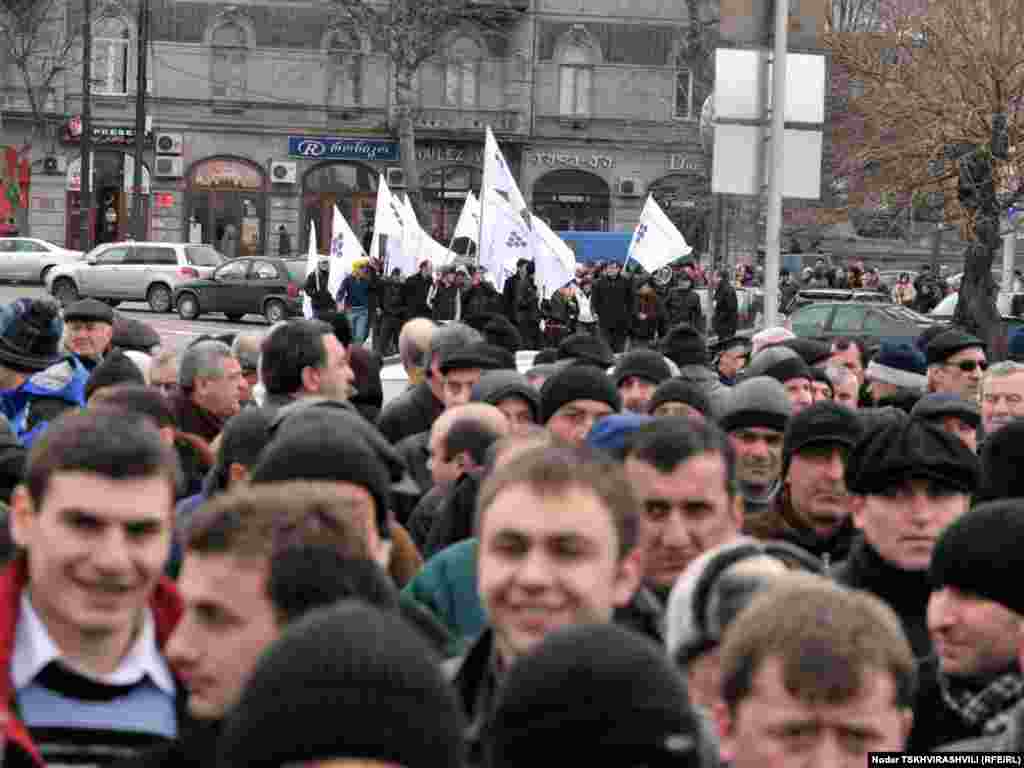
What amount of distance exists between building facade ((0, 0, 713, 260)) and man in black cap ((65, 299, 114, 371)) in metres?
44.7

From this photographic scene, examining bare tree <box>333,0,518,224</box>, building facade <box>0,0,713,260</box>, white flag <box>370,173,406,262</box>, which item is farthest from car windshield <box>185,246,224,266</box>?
white flag <box>370,173,406,262</box>

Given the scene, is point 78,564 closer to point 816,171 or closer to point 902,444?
point 902,444

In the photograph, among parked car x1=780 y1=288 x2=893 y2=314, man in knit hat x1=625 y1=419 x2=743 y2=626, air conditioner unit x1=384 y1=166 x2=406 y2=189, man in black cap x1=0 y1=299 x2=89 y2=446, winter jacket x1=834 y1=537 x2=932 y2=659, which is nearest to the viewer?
man in knit hat x1=625 y1=419 x2=743 y2=626

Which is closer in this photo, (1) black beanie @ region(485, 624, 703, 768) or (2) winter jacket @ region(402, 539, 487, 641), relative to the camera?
(1) black beanie @ region(485, 624, 703, 768)

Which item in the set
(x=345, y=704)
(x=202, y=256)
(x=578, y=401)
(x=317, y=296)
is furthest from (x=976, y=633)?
(x=202, y=256)

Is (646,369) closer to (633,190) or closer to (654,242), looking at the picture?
(654,242)

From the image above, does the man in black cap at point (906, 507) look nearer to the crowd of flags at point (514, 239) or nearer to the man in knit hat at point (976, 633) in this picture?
the man in knit hat at point (976, 633)

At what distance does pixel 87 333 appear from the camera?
33.9 ft

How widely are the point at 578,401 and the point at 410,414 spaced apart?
1692 millimetres

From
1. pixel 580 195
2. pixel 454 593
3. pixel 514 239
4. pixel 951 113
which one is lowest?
pixel 454 593

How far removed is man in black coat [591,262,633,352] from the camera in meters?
31.7

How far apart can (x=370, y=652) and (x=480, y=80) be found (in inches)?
2192

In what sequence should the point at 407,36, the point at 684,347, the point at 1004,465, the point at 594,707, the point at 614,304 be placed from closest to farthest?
the point at 594,707 < the point at 1004,465 < the point at 684,347 < the point at 614,304 < the point at 407,36

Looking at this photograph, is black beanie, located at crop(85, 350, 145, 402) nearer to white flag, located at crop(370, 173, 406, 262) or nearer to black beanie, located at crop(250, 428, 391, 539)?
black beanie, located at crop(250, 428, 391, 539)
